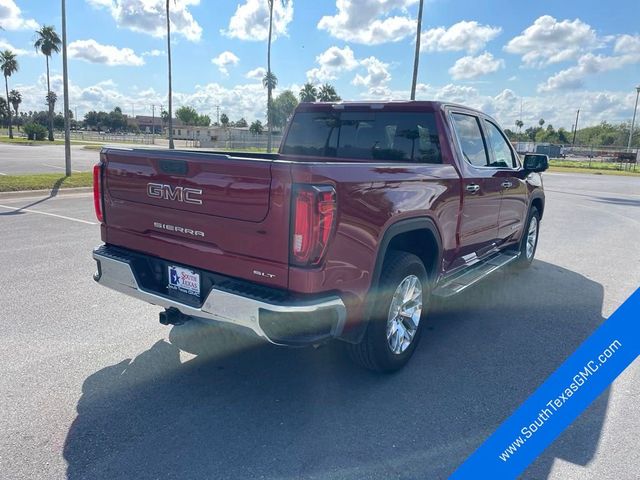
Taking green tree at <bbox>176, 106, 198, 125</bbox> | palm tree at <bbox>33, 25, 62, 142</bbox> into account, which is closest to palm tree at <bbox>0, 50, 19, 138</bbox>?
palm tree at <bbox>33, 25, 62, 142</bbox>

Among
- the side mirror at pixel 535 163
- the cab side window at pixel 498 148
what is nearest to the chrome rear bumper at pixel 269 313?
the cab side window at pixel 498 148

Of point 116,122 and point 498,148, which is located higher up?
point 116,122

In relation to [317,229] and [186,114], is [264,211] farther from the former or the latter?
[186,114]

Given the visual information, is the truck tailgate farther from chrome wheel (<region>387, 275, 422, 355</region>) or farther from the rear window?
the rear window

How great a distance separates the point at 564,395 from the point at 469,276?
3.03 m

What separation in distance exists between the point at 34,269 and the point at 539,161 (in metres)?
6.14

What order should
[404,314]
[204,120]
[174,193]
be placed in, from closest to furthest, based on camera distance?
[174,193] < [404,314] < [204,120]

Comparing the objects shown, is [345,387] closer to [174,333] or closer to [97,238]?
[174,333]

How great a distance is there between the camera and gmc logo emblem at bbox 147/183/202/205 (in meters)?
3.06

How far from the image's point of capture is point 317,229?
270 centimetres

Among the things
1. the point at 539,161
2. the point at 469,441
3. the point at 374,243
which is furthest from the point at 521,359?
the point at 539,161

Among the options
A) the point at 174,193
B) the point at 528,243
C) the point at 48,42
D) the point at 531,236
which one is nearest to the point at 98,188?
the point at 174,193

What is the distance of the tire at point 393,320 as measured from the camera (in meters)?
3.32

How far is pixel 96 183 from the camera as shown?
374 centimetres
